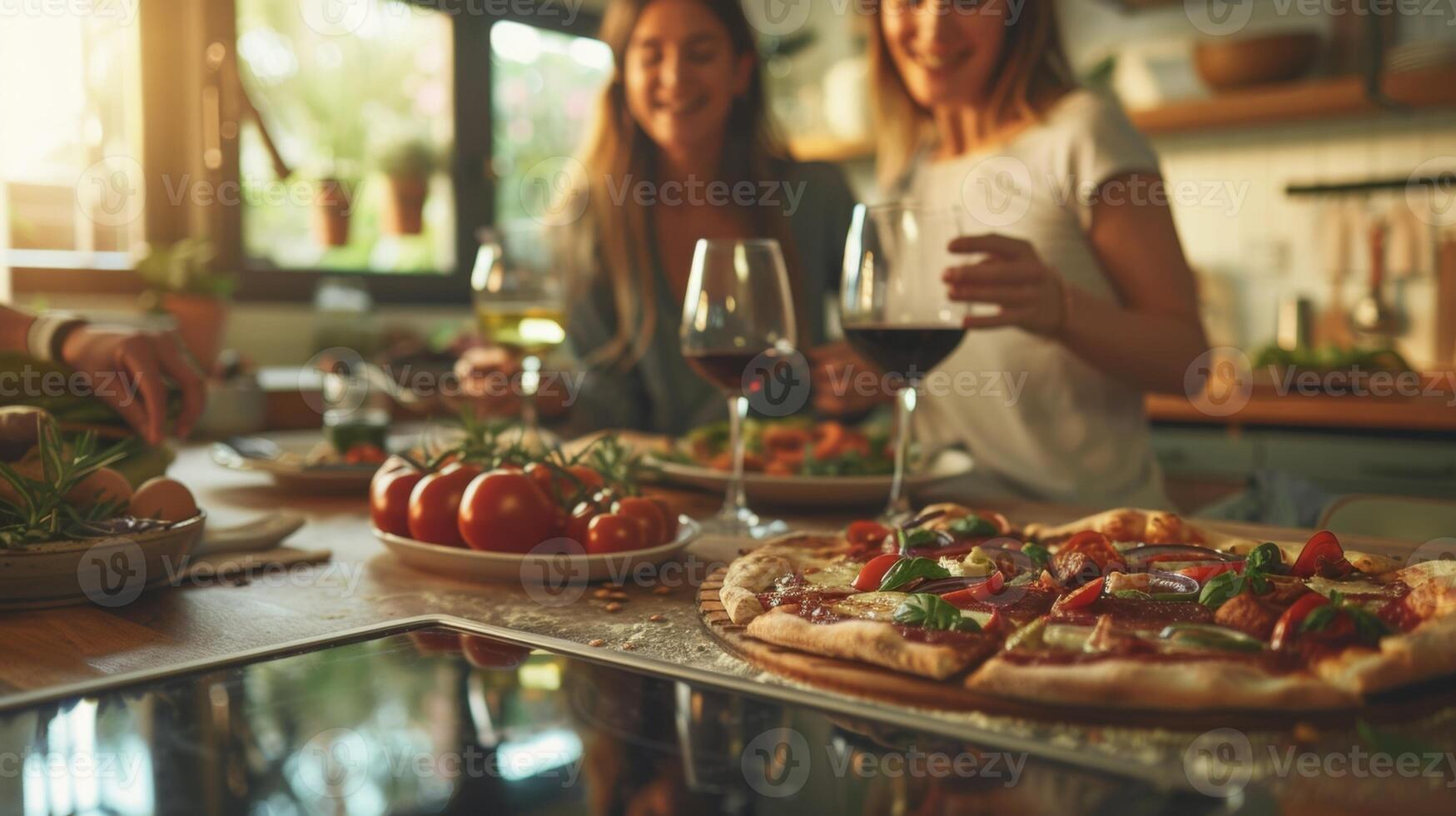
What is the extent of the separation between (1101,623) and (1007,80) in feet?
4.94

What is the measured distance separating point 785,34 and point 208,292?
124 inches

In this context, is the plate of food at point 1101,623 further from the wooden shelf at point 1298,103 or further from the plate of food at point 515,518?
the wooden shelf at point 1298,103

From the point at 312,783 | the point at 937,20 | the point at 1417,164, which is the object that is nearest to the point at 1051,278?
the point at 937,20

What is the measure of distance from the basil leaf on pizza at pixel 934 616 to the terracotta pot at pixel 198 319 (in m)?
3.15

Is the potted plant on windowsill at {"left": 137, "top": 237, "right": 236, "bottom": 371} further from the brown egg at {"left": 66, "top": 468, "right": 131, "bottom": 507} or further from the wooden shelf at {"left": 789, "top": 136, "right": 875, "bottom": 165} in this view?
the brown egg at {"left": 66, "top": 468, "right": 131, "bottom": 507}

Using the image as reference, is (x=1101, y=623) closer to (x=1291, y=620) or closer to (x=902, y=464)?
(x=1291, y=620)

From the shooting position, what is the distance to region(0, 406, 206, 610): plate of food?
850mm

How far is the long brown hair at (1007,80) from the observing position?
1.96 m

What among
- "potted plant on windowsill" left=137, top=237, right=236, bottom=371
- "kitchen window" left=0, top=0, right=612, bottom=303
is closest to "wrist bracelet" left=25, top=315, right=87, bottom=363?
"potted plant on windowsill" left=137, top=237, right=236, bottom=371

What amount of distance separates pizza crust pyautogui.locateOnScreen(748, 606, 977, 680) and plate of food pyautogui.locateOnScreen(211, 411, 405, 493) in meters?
0.88

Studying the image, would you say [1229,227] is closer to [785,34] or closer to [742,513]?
[785,34]

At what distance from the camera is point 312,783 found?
1.64 ft

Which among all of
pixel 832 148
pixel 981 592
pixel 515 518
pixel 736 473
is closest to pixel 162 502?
pixel 515 518

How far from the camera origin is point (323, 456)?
1.57 metres
